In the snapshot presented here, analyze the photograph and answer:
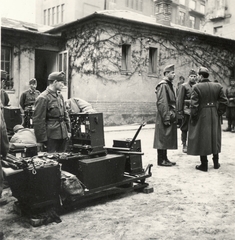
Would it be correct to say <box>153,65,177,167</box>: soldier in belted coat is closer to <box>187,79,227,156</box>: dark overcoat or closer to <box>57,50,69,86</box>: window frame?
<box>187,79,227,156</box>: dark overcoat

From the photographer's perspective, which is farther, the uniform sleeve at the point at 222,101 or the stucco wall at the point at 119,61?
the stucco wall at the point at 119,61

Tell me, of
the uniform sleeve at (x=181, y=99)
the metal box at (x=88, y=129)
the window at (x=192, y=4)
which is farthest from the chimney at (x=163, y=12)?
the window at (x=192, y=4)

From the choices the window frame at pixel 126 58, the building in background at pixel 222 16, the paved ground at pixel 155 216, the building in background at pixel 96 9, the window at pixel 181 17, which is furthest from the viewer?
the window at pixel 181 17

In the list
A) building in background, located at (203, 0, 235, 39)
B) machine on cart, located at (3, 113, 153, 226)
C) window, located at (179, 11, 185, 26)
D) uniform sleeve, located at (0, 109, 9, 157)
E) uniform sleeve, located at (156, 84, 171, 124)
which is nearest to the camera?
uniform sleeve, located at (0, 109, 9, 157)

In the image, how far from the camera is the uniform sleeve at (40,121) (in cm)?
514

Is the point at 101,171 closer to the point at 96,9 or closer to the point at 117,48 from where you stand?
the point at 117,48

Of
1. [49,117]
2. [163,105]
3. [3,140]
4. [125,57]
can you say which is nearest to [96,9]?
[125,57]

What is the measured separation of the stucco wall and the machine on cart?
33.7 feet

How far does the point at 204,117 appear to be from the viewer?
633 centimetres

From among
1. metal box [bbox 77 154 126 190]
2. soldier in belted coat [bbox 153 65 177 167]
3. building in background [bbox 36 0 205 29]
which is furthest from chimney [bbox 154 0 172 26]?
building in background [bbox 36 0 205 29]

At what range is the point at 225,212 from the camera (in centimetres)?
409

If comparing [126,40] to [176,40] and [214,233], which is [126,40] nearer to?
[176,40]

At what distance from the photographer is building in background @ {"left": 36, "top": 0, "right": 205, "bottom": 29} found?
118 ft

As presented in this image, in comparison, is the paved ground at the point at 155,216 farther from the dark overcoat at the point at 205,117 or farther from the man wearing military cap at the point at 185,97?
the man wearing military cap at the point at 185,97
